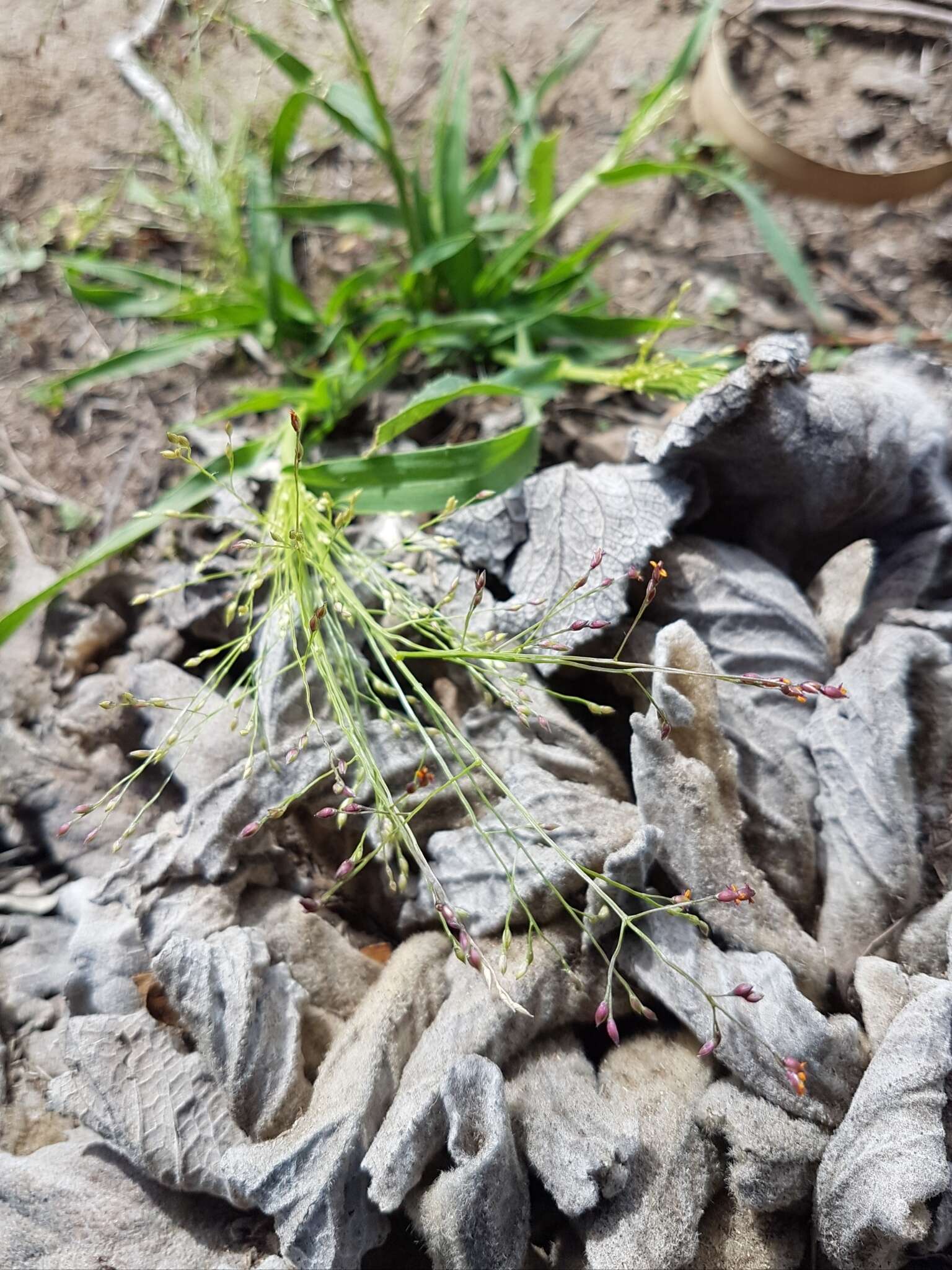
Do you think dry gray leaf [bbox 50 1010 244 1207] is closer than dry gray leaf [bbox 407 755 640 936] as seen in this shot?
Yes

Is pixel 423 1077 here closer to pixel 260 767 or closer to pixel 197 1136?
pixel 197 1136

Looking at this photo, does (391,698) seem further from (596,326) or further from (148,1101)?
(596,326)

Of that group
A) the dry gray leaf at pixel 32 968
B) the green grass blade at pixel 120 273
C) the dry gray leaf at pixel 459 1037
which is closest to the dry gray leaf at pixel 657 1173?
the dry gray leaf at pixel 459 1037

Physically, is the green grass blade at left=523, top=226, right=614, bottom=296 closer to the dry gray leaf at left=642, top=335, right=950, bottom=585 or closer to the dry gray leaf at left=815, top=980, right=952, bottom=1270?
the dry gray leaf at left=642, top=335, right=950, bottom=585

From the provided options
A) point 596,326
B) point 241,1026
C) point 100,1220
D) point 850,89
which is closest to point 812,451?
point 596,326

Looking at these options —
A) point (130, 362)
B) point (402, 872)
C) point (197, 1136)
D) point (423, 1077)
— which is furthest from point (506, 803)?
point (130, 362)

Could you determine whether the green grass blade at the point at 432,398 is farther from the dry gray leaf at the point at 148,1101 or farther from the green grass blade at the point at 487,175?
the dry gray leaf at the point at 148,1101

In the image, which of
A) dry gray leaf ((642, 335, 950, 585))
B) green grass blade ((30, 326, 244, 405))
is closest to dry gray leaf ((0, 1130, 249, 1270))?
dry gray leaf ((642, 335, 950, 585))
